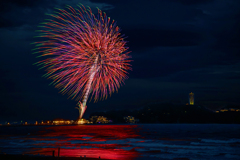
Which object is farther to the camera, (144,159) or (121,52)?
(121,52)

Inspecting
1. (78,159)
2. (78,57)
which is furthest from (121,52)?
(78,159)

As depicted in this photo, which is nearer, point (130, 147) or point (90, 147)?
point (90, 147)

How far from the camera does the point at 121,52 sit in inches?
2746

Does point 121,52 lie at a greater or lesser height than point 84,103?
greater

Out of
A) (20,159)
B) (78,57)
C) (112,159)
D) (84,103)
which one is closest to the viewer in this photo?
(20,159)

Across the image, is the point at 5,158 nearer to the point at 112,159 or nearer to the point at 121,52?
the point at 112,159

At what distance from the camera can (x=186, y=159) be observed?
33.5 m

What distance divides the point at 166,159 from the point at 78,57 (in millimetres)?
43778

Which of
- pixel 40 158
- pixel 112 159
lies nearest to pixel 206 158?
pixel 112 159

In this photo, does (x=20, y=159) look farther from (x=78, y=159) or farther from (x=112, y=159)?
(x=112, y=159)

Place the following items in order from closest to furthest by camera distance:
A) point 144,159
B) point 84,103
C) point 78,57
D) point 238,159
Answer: point 144,159 → point 238,159 → point 78,57 → point 84,103

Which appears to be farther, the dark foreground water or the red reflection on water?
the dark foreground water

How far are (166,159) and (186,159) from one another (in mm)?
2977

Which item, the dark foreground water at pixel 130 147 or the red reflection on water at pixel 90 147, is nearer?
the red reflection on water at pixel 90 147
